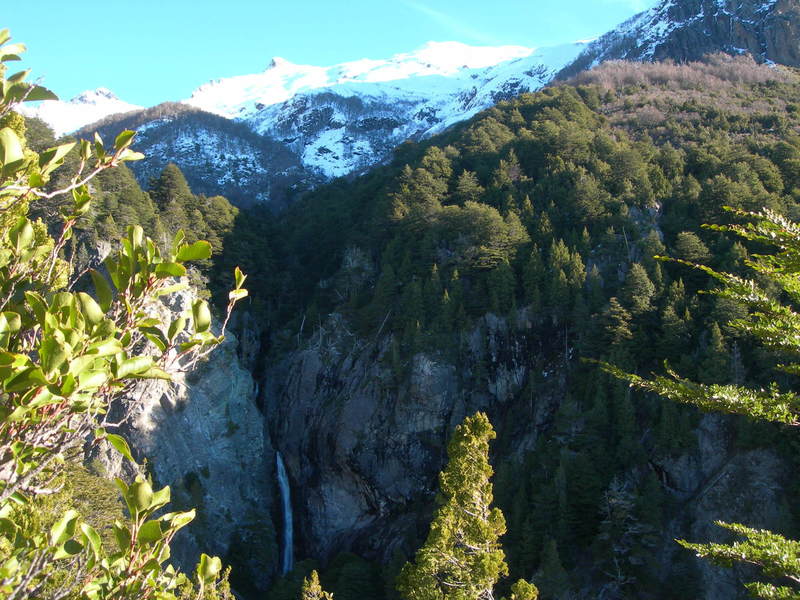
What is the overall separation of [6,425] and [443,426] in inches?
955

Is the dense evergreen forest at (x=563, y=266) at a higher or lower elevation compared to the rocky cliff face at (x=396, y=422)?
higher

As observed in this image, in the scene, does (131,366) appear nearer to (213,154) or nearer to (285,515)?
(285,515)

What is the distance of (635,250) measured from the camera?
86.5 ft

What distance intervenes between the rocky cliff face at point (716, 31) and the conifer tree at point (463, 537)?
61.2m

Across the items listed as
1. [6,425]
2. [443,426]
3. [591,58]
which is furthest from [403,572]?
[591,58]

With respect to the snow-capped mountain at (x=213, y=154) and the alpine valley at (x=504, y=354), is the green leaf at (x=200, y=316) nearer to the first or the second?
the alpine valley at (x=504, y=354)

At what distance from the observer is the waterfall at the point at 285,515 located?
87.2 ft

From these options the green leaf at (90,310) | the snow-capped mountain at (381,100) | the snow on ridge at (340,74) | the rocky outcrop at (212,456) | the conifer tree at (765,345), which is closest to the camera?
the green leaf at (90,310)

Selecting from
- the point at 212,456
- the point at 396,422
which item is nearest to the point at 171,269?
the point at 396,422

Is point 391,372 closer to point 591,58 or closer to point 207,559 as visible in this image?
point 207,559

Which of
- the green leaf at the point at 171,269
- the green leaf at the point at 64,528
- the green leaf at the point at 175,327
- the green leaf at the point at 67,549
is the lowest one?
the green leaf at the point at 67,549

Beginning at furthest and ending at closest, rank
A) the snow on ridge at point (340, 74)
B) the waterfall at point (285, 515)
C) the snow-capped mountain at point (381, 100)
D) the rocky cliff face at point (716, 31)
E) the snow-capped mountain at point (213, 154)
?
the snow on ridge at point (340, 74) < the snow-capped mountain at point (381, 100) < the snow-capped mountain at point (213, 154) < the rocky cliff face at point (716, 31) < the waterfall at point (285, 515)

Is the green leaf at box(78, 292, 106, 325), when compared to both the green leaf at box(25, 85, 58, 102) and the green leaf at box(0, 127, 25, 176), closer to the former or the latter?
the green leaf at box(0, 127, 25, 176)

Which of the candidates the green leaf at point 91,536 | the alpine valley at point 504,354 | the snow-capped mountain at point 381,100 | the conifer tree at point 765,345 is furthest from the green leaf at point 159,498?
the snow-capped mountain at point 381,100
